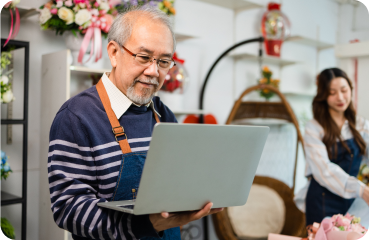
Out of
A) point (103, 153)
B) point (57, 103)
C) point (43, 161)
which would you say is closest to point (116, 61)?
point (103, 153)

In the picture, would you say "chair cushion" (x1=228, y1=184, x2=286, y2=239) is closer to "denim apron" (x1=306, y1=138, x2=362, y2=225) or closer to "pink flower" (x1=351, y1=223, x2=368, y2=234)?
"denim apron" (x1=306, y1=138, x2=362, y2=225)

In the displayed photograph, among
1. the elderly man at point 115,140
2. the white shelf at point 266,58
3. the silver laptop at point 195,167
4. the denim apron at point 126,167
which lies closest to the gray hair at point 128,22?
the elderly man at point 115,140

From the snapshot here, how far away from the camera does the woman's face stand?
7.69 feet

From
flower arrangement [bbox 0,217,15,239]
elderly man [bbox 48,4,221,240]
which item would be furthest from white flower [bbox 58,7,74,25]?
flower arrangement [bbox 0,217,15,239]

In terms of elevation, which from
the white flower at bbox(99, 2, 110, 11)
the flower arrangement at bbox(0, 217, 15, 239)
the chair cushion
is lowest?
the chair cushion

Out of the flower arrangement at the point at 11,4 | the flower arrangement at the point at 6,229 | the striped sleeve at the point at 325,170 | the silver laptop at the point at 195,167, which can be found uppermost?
the flower arrangement at the point at 11,4

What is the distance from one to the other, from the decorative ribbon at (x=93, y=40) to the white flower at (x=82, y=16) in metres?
0.05

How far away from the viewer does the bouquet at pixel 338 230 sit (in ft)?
4.72

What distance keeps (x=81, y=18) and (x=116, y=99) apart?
964 millimetres

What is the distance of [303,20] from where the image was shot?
4.02 metres

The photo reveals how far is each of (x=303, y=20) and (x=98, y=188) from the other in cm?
356

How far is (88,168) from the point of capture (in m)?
1.07

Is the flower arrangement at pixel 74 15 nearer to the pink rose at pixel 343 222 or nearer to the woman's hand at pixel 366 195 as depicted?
the pink rose at pixel 343 222

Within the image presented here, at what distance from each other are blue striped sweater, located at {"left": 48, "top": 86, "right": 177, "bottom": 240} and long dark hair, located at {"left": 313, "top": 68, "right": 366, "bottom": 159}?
1.55 meters
